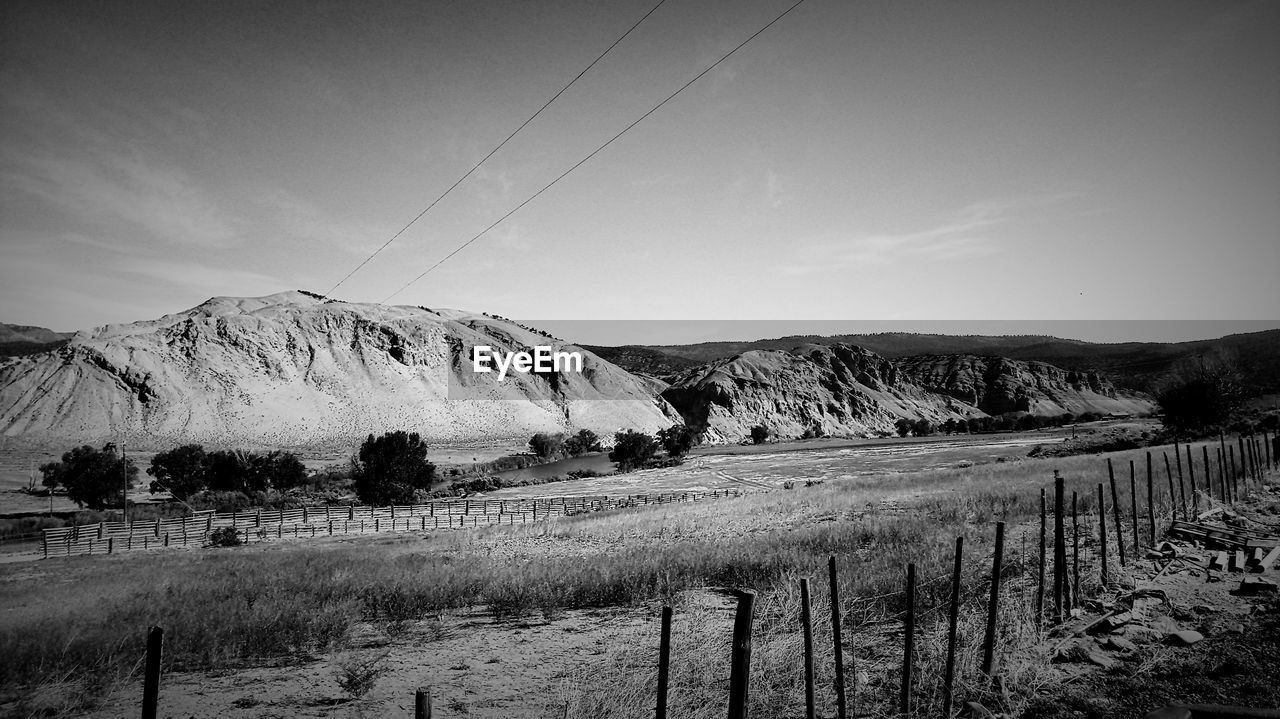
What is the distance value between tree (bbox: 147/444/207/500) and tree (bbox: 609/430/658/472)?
4889cm

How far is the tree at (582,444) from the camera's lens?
11165 cm

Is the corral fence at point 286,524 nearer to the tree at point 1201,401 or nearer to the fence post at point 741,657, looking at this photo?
the fence post at point 741,657

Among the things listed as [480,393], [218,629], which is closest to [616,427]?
[480,393]

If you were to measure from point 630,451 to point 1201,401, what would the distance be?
202 ft

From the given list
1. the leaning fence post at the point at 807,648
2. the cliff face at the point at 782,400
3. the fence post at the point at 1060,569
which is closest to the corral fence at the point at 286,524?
the fence post at the point at 1060,569

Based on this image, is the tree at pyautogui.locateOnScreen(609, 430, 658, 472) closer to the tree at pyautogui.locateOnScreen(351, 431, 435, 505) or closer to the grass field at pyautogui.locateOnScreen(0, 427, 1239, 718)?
the tree at pyautogui.locateOnScreen(351, 431, 435, 505)

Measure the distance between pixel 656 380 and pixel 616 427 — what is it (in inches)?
2204

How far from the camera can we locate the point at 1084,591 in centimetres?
1056

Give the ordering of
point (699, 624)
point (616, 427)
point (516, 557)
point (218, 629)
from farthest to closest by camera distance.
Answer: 1. point (616, 427)
2. point (516, 557)
3. point (218, 629)
4. point (699, 624)

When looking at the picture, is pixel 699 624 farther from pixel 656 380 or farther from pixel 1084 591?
pixel 656 380

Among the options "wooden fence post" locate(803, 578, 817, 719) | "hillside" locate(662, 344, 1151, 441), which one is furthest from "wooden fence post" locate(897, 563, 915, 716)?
"hillside" locate(662, 344, 1151, 441)

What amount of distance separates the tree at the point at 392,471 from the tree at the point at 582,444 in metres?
52.3

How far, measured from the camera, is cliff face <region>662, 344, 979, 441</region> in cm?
15612

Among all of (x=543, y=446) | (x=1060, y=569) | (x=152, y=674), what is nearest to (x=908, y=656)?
(x=1060, y=569)
